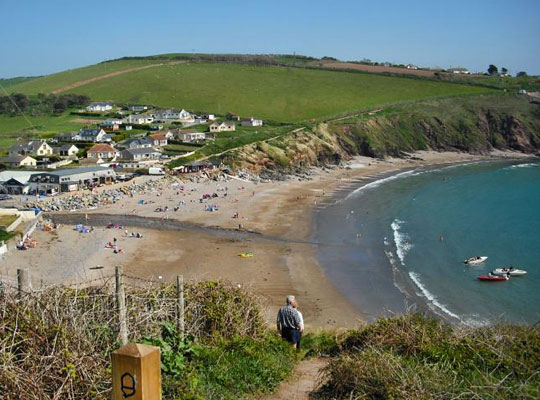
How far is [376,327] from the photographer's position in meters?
10.1

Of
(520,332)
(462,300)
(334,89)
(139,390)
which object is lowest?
(462,300)

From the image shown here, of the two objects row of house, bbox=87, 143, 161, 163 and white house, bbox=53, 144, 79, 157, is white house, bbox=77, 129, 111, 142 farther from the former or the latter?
row of house, bbox=87, 143, 161, 163

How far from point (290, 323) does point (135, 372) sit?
7348 mm

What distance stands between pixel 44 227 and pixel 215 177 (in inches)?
869

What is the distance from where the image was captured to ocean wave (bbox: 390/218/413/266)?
106 feet

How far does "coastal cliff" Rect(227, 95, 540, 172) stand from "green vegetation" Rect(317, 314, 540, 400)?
53.4m

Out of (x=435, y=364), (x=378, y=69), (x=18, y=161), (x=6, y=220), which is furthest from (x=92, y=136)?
(x=378, y=69)

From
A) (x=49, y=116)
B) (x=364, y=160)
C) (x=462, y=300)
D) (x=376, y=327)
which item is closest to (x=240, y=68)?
(x=49, y=116)

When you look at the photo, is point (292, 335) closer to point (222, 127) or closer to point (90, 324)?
point (90, 324)

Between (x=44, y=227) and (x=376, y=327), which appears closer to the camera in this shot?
(x=376, y=327)

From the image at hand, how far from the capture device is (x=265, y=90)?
10956 cm

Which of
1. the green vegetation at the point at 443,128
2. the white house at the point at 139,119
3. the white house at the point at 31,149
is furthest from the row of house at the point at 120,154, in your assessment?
the green vegetation at the point at 443,128

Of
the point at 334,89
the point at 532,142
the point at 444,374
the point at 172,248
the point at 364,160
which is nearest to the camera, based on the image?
the point at 444,374

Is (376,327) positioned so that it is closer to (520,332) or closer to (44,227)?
(520,332)
